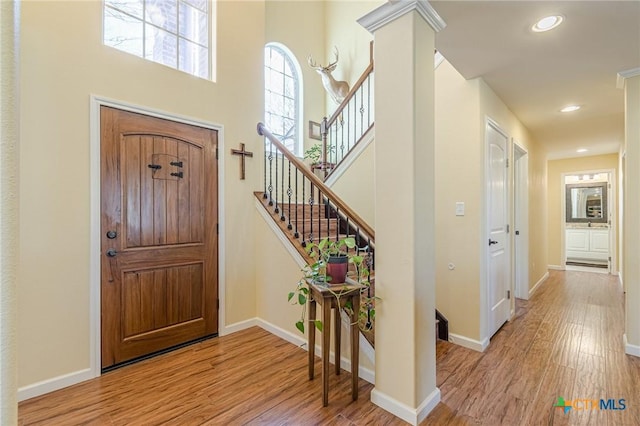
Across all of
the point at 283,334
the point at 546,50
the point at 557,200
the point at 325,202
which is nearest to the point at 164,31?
the point at 325,202

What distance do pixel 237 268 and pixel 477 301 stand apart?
2287 mm

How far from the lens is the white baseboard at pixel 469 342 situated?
8.68 ft

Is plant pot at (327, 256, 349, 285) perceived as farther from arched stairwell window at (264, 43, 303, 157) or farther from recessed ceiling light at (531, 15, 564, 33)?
arched stairwell window at (264, 43, 303, 157)

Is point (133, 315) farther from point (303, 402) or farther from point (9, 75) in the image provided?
point (9, 75)

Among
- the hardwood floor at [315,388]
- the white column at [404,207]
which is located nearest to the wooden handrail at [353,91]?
the white column at [404,207]

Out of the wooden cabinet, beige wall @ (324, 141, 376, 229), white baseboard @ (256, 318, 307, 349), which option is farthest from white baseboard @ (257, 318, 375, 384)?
the wooden cabinet

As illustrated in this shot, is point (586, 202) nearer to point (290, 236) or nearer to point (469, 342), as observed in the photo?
point (469, 342)

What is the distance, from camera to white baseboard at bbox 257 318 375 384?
2166mm

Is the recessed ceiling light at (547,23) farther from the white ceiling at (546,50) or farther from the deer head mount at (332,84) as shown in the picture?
the deer head mount at (332,84)

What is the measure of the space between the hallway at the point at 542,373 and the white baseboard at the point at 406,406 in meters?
0.05

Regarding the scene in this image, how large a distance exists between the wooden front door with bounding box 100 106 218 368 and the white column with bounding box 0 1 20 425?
6.46 ft

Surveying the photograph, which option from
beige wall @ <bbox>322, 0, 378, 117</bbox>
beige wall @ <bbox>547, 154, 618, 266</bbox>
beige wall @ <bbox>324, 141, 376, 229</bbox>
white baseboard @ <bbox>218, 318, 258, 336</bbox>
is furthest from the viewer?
beige wall @ <bbox>547, 154, 618, 266</bbox>

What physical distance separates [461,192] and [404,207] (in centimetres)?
133

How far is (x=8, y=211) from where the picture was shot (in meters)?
0.57
